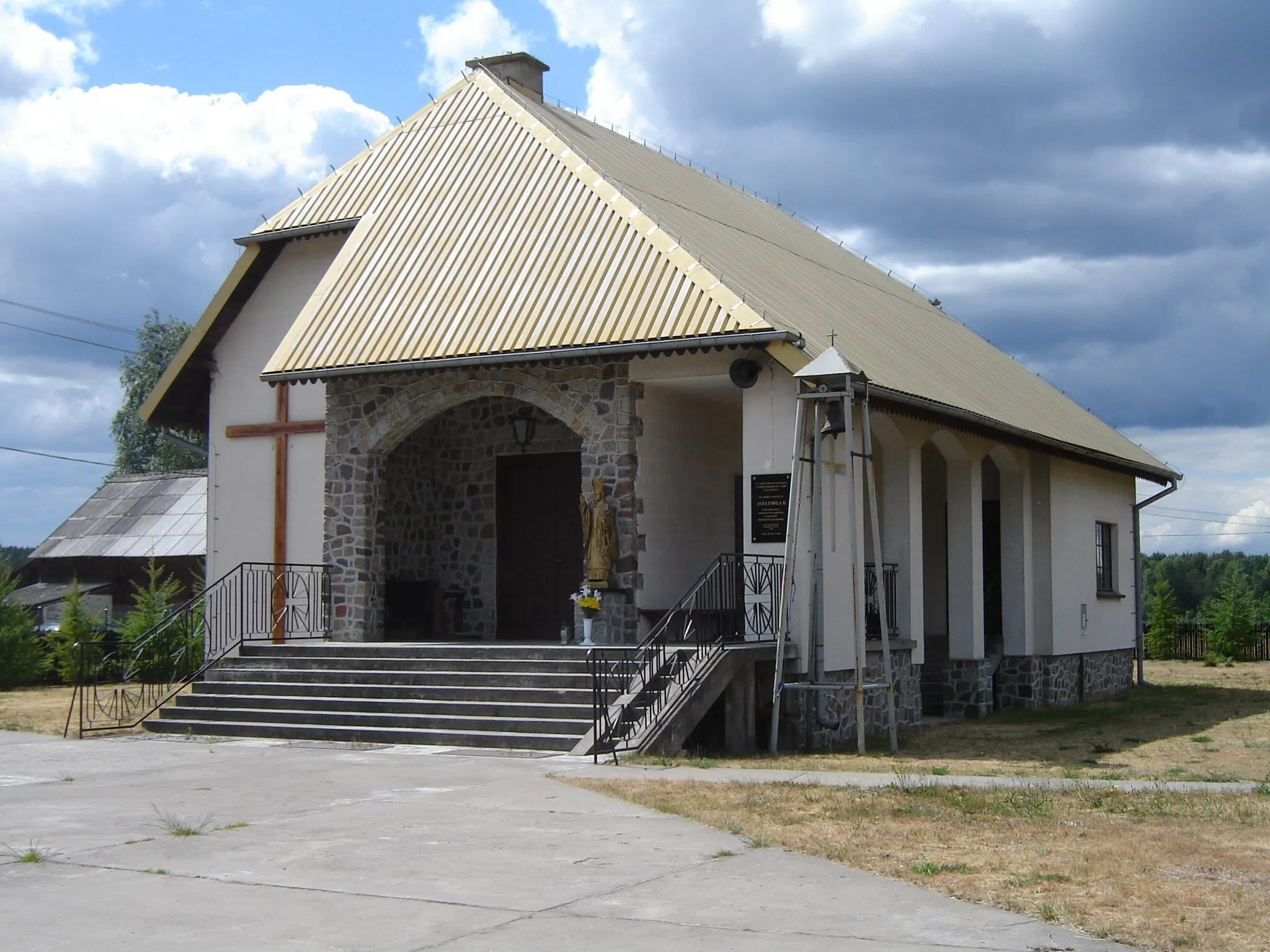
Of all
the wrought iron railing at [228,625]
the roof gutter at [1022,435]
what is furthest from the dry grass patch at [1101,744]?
the wrought iron railing at [228,625]

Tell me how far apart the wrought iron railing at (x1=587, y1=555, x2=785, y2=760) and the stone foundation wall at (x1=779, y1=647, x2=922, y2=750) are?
0.79m

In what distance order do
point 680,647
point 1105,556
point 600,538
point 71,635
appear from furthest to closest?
point 1105,556
point 71,635
point 600,538
point 680,647

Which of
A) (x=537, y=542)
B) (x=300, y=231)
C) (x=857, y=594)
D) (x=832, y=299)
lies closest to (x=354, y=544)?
(x=537, y=542)

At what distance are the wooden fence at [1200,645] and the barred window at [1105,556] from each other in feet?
35.4

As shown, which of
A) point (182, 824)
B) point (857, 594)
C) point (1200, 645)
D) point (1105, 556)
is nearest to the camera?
point (182, 824)

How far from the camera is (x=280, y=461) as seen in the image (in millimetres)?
19750

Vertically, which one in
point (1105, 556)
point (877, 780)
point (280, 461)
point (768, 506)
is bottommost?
point (877, 780)

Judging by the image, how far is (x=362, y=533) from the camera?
18.0 meters

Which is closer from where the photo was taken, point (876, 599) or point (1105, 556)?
point (876, 599)

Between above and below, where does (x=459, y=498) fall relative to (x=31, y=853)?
above

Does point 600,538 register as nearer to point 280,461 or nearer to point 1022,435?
point 280,461

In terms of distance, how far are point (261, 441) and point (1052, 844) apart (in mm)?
13938

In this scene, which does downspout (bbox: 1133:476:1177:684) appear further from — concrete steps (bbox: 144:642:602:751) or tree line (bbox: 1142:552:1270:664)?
concrete steps (bbox: 144:642:602:751)

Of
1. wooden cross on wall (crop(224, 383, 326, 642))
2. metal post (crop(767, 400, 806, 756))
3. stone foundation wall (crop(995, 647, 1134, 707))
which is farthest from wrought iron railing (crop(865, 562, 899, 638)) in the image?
wooden cross on wall (crop(224, 383, 326, 642))
